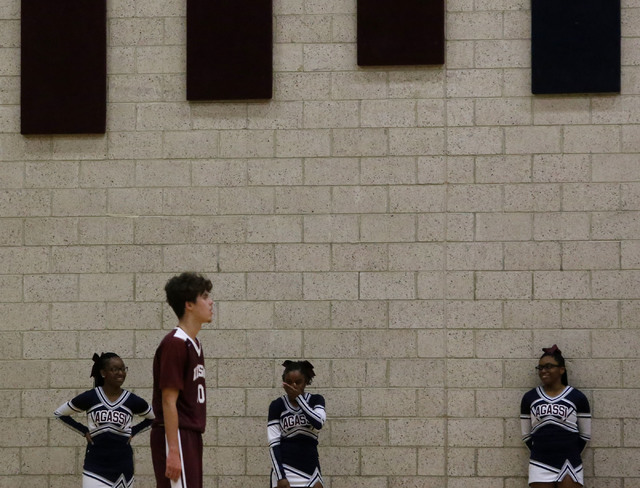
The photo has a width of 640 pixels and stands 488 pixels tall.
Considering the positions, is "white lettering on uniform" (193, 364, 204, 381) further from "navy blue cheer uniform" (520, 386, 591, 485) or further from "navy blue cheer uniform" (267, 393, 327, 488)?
"navy blue cheer uniform" (520, 386, 591, 485)

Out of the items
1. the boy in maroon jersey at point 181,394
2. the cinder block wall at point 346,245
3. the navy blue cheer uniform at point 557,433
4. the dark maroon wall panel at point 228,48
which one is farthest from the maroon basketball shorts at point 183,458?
the dark maroon wall panel at point 228,48

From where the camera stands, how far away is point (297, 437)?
9.28 m

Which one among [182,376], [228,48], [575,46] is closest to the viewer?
[182,376]

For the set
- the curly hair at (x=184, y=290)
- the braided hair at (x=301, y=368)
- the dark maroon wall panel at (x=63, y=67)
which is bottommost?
the braided hair at (x=301, y=368)

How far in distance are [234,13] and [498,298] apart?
3.52 meters

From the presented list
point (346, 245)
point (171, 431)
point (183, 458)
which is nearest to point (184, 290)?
point (171, 431)

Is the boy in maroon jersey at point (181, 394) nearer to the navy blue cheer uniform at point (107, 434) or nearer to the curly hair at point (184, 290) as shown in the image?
the curly hair at point (184, 290)

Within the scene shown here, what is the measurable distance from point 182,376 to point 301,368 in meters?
3.08

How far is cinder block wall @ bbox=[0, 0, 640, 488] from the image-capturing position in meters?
9.73

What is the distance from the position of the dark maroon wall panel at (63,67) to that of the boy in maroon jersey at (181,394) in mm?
4235

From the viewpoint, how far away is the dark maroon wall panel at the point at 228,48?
10062 mm

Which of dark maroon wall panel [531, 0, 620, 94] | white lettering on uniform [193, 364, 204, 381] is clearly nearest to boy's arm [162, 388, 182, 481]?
white lettering on uniform [193, 364, 204, 381]

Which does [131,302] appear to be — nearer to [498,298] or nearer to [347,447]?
[347,447]

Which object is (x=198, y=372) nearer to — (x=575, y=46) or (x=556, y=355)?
(x=556, y=355)
